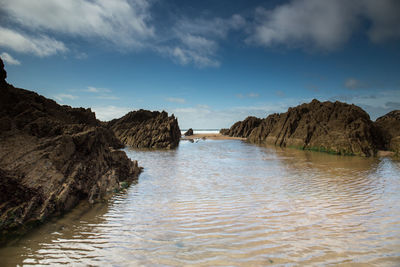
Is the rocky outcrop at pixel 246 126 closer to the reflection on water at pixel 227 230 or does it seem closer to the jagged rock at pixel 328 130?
the jagged rock at pixel 328 130

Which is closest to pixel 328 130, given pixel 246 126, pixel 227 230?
pixel 227 230

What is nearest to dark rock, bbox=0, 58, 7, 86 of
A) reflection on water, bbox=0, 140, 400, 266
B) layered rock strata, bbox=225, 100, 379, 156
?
reflection on water, bbox=0, 140, 400, 266

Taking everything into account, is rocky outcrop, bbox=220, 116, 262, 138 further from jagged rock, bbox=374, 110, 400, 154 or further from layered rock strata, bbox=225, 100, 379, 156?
jagged rock, bbox=374, 110, 400, 154

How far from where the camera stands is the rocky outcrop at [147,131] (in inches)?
1594

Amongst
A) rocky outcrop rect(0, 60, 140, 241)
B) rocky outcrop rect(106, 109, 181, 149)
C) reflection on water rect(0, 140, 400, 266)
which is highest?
rocky outcrop rect(106, 109, 181, 149)

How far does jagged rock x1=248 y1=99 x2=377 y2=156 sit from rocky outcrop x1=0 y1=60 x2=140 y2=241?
26.7 metres

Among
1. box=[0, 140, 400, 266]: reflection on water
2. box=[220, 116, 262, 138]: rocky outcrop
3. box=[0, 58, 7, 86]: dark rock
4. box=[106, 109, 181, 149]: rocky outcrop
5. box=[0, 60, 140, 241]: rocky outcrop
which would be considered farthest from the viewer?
box=[220, 116, 262, 138]: rocky outcrop

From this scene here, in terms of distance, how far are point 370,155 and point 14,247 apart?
29.4m

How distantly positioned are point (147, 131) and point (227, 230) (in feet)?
135

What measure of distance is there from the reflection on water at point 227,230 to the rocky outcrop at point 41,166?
0.64 metres

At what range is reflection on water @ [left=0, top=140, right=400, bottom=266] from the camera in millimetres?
4395

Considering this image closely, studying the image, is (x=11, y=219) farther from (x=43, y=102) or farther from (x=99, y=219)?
(x=43, y=102)

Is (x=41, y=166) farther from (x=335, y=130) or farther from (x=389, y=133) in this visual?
(x=389, y=133)

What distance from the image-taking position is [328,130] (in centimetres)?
3172
